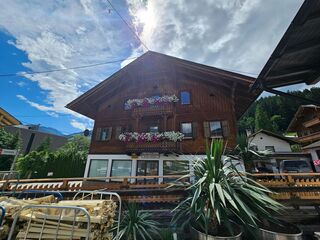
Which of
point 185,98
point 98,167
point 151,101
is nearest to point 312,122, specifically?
point 185,98

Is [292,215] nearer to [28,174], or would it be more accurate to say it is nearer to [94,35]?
[94,35]

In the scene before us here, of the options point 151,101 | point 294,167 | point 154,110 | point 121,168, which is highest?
point 151,101

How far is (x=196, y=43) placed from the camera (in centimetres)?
896

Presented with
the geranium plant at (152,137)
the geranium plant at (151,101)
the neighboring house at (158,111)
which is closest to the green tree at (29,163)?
the neighboring house at (158,111)

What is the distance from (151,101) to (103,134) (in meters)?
5.42

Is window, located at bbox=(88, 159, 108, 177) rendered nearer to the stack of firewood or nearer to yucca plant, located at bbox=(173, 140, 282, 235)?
yucca plant, located at bbox=(173, 140, 282, 235)

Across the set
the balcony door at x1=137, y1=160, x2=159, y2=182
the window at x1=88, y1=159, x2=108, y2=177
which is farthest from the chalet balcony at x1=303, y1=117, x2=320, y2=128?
the window at x1=88, y1=159, x2=108, y2=177

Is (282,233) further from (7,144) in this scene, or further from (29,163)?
(7,144)

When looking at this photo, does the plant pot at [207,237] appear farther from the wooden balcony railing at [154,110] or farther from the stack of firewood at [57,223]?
the wooden balcony railing at [154,110]

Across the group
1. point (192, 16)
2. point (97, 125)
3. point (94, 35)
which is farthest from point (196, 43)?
point (97, 125)

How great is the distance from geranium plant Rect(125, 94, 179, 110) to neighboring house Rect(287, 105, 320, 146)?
17570 millimetres

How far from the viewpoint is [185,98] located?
1368 centimetres

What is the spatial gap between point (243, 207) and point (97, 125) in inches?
555

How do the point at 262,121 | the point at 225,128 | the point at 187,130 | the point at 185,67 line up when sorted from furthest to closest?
1. the point at 262,121
2. the point at 185,67
3. the point at 187,130
4. the point at 225,128
